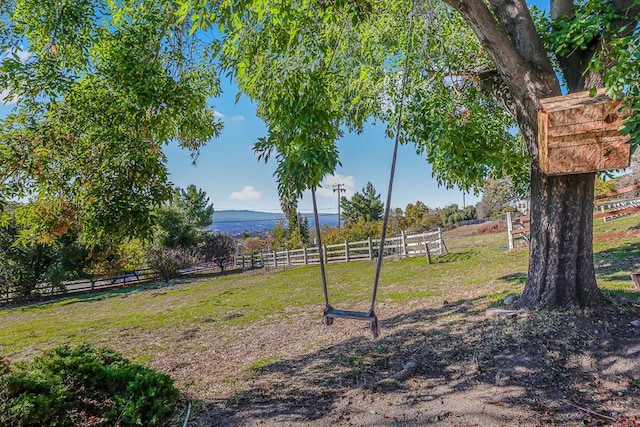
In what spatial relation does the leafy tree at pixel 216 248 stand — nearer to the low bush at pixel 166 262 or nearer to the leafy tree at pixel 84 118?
the low bush at pixel 166 262

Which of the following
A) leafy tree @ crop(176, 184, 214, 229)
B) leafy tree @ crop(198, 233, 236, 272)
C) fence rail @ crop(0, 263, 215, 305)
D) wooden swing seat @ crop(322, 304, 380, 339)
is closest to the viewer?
wooden swing seat @ crop(322, 304, 380, 339)

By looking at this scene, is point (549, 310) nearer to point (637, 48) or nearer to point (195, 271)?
point (637, 48)

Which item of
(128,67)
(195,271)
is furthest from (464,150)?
(195,271)

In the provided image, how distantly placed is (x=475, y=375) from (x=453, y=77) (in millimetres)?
3122

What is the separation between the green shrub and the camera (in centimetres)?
212

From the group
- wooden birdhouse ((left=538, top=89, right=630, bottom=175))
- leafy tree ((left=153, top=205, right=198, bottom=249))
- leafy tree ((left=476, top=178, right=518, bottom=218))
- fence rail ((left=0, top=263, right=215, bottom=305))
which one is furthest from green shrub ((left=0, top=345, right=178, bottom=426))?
leafy tree ((left=476, top=178, right=518, bottom=218))

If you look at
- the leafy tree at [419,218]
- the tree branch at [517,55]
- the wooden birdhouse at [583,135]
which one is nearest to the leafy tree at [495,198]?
the leafy tree at [419,218]

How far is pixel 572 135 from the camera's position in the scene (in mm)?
2137

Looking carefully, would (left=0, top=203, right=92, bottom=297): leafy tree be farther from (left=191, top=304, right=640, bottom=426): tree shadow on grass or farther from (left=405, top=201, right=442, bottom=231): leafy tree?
(left=405, top=201, right=442, bottom=231): leafy tree

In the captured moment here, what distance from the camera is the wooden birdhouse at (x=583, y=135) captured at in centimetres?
206

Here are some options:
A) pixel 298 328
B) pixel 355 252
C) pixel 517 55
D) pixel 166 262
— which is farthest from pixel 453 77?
pixel 166 262

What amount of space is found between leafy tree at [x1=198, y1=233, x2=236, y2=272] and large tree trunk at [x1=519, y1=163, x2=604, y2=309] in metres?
20.8

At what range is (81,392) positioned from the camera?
8.11 ft

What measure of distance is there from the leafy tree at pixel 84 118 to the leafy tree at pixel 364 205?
32167 mm
